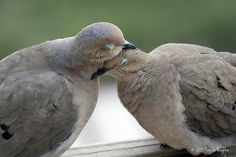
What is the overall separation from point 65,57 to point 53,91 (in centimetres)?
16

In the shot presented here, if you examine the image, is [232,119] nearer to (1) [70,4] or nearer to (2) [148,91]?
(2) [148,91]

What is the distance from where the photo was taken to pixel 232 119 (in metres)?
3.63

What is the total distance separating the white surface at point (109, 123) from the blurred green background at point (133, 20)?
60 centimetres

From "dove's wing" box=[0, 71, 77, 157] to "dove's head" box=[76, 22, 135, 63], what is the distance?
18cm

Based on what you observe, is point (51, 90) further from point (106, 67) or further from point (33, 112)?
point (106, 67)

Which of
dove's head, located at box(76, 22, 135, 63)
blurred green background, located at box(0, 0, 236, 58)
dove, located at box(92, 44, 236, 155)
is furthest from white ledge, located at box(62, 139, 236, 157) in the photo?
blurred green background, located at box(0, 0, 236, 58)

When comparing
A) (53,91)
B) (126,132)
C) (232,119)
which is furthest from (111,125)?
(53,91)

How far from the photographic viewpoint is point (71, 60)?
10.8ft

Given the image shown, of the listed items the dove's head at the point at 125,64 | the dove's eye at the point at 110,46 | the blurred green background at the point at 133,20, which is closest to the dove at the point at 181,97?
the dove's head at the point at 125,64

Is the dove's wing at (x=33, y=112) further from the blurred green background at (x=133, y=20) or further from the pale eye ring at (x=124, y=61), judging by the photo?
the blurred green background at (x=133, y=20)

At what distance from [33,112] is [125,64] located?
49 centimetres

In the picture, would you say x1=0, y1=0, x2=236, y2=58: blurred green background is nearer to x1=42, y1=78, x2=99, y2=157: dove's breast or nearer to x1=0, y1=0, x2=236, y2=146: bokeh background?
x1=0, y1=0, x2=236, y2=146: bokeh background

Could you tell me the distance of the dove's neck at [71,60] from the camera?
324 centimetres

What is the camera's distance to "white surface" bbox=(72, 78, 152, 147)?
5.31 m
